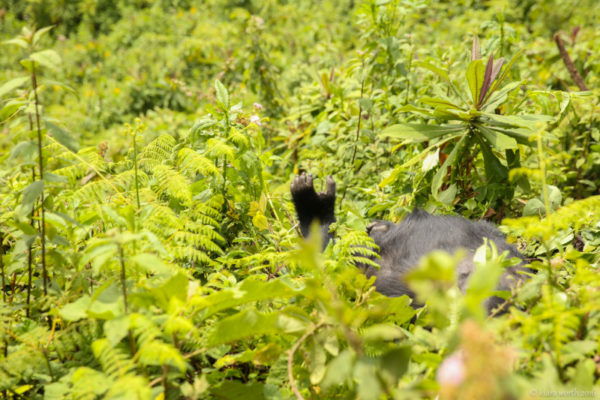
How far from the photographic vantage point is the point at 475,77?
2283 millimetres

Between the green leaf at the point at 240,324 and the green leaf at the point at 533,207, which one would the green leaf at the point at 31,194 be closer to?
the green leaf at the point at 240,324

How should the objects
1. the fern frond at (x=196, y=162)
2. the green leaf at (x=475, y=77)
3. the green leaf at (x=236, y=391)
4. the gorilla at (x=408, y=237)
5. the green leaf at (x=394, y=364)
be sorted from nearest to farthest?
the green leaf at (x=394, y=364) → the green leaf at (x=236, y=391) → the fern frond at (x=196, y=162) → the gorilla at (x=408, y=237) → the green leaf at (x=475, y=77)

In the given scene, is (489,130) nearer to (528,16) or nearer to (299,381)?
(299,381)

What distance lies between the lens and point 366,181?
10.1ft

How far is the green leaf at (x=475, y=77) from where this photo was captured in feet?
7.35

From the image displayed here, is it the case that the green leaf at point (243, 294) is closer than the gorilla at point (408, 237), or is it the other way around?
the green leaf at point (243, 294)

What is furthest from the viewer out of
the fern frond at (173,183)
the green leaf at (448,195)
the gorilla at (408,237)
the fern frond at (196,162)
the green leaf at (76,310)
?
the green leaf at (448,195)

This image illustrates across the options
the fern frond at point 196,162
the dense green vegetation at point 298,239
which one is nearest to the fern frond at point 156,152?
the dense green vegetation at point 298,239

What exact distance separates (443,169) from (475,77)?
46 cm

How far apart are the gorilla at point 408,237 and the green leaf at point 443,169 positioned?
0.47 feet

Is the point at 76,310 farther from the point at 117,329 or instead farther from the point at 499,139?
the point at 499,139

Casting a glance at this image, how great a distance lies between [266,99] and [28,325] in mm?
3073

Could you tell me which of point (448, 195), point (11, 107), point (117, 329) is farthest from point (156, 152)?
point (448, 195)

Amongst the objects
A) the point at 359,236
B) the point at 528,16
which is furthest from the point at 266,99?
the point at 528,16
